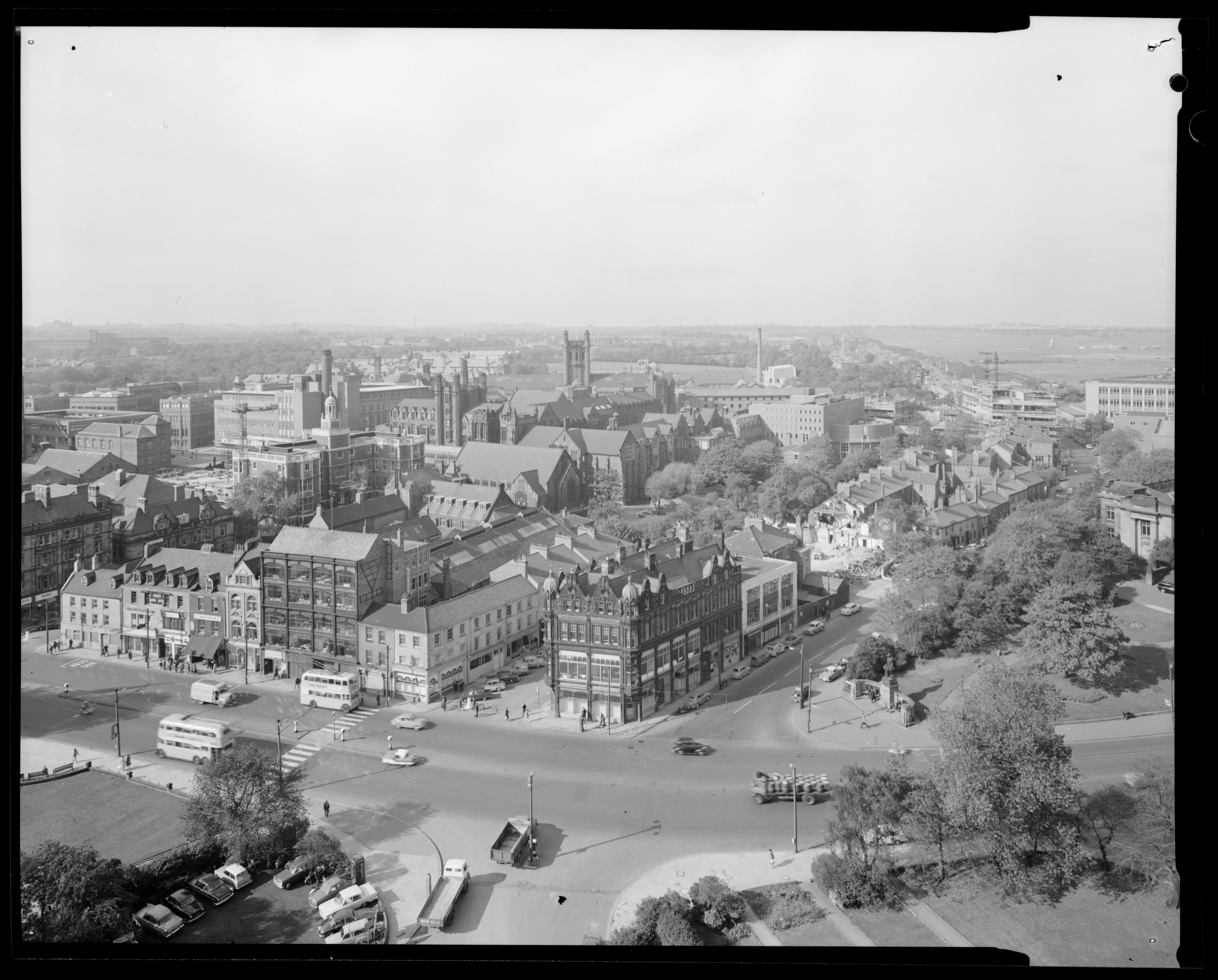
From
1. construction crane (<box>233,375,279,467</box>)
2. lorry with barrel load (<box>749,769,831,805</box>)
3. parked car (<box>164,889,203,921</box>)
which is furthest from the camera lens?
construction crane (<box>233,375,279,467</box>)

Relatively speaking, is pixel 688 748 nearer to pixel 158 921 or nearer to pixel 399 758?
pixel 399 758

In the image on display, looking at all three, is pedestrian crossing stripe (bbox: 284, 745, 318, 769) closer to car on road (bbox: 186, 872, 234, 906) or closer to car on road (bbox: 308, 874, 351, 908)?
car on road (bbox: 186, 872, 234, 906)

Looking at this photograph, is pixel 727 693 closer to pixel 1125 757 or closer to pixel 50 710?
pixel 1125 757

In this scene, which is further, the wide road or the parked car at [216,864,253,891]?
the parked car at [216,864,253,891]

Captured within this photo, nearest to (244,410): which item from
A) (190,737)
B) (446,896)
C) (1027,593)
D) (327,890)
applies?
(190,737)

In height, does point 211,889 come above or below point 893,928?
above

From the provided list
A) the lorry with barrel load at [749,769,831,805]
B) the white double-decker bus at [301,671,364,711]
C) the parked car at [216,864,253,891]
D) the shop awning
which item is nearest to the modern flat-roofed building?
the lorry with barrel load at [749,769,831,805]

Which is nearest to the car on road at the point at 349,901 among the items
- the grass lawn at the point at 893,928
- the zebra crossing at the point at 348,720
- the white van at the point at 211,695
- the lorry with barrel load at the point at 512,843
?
the lorry with barrel load at the point at 512,843
